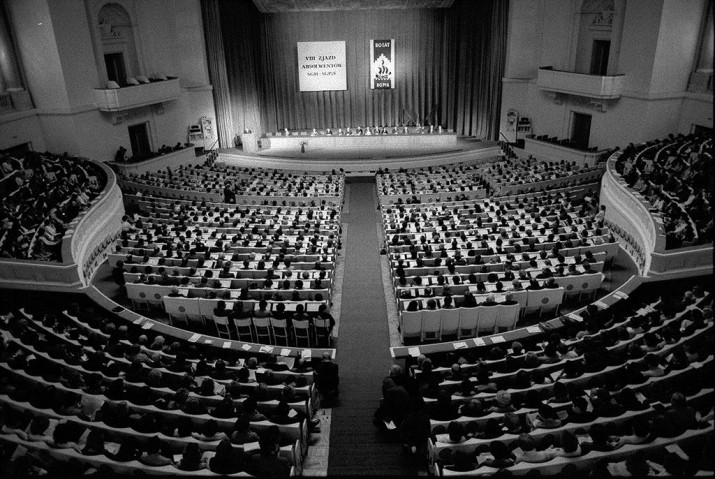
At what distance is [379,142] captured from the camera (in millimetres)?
31125

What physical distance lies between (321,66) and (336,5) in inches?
189

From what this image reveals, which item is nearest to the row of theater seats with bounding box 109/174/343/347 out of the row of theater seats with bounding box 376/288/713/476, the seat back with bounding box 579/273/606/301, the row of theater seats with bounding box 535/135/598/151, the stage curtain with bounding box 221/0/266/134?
the row of theater seats with bounding box 376/288/713/476

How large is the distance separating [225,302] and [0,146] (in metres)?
15.5

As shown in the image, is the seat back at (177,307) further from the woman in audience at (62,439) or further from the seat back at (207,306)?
the woman in audience at (62,439)

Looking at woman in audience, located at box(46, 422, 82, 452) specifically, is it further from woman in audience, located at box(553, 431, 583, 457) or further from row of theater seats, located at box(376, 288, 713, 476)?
woman in audience, located at box(553, 431, 583, 457)

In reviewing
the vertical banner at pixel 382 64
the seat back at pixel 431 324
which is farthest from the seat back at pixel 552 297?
the vertical banner at pixel 382 64

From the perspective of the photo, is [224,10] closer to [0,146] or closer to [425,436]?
[0,146]

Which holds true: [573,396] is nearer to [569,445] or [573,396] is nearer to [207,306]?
[569,445]

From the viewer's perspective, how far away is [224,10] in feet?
102

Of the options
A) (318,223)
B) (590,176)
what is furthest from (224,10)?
(590,176)

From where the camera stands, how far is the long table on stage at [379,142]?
31.0 m

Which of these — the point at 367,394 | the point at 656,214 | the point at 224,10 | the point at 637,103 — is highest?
the point at 224,10

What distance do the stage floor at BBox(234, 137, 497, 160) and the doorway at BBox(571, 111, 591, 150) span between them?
15.9 feet

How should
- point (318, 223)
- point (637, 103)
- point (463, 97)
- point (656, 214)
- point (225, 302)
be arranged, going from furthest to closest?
1. point (463, 97)
2. point (637, 103)
3. point (318, 223)
4. point (656, 214)
5. point (225, 302)
